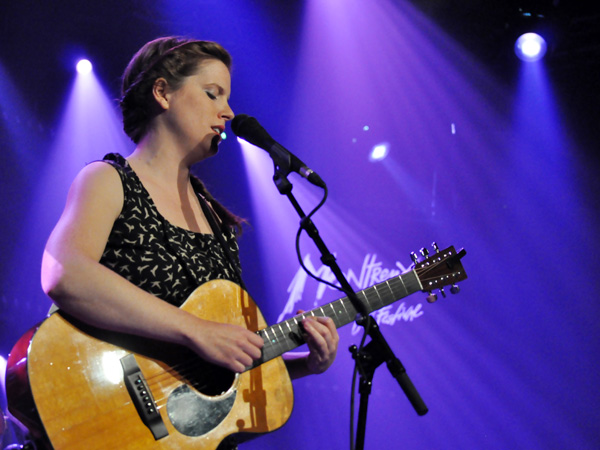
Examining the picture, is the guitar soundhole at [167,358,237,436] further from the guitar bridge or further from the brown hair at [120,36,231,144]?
the brown hair at [120,36,231,144]

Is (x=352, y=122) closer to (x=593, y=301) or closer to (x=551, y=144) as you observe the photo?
Result: (x=551, y=144)

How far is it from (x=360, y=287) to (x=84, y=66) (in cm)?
356

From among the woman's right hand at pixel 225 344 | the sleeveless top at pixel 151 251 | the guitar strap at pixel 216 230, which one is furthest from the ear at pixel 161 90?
the woman's right hand at pixel 225 344

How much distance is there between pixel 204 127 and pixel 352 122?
140 inches

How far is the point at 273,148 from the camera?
1895 millimetres

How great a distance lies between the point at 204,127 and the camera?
7.44 feet

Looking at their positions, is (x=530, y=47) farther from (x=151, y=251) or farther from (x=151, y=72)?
(x=151, y=251)

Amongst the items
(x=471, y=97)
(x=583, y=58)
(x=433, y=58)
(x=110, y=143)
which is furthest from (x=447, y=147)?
(x=110, y=143)

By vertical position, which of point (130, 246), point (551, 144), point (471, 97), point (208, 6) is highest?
point (208, 6)

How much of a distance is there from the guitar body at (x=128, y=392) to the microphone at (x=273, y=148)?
0.53 m

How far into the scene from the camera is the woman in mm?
1663

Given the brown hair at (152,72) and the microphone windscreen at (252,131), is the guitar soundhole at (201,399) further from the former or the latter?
the brown hair at (152,72)

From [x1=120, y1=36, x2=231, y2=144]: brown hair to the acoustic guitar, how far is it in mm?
933

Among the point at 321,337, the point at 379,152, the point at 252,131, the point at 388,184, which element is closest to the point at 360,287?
the point at 388,184
